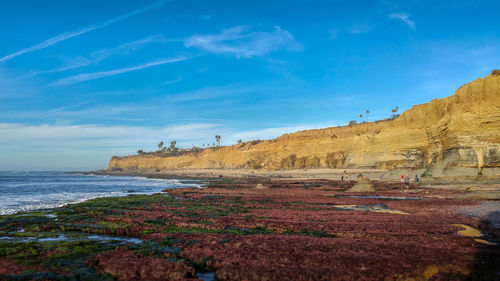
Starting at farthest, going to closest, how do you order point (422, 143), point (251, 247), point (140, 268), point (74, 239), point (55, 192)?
point (422, 143) → point (55, 192) → point (74, 239) → point (251, 247) → point (140, 268)

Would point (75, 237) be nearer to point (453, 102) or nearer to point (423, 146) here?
point (453, 102)

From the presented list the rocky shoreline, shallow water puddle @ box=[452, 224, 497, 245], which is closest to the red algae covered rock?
the rocky shoreline

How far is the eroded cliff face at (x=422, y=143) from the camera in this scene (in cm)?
3547

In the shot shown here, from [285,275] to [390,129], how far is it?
6028cm

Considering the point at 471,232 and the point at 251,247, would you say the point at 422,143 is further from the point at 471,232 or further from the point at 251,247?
the point at 251,247

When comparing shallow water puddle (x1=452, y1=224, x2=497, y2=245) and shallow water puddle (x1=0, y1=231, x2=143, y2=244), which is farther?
shallow water puddle (x1=0, y1=231, x2=143, y2=244)

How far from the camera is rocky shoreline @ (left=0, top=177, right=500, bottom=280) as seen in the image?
7902 mm

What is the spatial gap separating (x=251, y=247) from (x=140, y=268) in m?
3.66

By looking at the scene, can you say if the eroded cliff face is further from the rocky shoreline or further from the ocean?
the ocean

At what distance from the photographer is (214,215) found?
61.8 ft

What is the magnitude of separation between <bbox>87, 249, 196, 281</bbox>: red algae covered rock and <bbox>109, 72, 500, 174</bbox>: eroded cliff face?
39023 mm

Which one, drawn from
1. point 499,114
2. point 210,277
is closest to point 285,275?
point 210,277

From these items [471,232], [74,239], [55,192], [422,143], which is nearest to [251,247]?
[74,239]

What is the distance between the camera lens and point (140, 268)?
820cm
